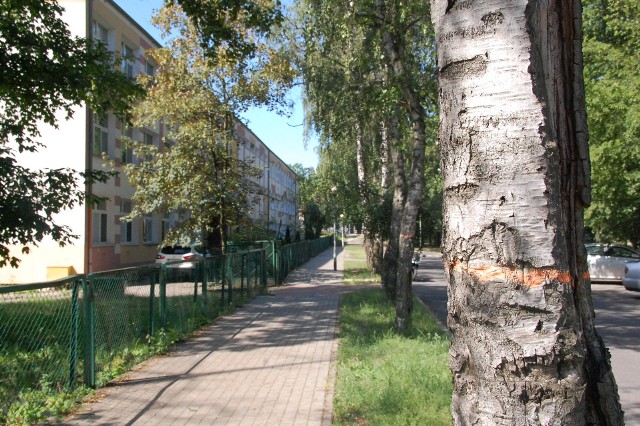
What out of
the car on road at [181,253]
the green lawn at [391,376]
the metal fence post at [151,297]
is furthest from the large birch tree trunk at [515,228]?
the car on road at [181,253]

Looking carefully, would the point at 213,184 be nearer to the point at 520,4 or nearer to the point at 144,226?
the point at 144,226

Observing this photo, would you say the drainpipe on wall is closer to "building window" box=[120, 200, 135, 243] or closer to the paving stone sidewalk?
"building window" box=[120, 200, 135, 243]

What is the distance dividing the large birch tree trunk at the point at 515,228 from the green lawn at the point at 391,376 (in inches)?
125

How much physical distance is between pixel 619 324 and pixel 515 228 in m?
11.7

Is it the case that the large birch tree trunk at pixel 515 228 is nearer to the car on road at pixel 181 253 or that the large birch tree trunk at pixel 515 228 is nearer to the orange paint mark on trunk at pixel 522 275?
the orange paint mark on trunk at pixel 522 275

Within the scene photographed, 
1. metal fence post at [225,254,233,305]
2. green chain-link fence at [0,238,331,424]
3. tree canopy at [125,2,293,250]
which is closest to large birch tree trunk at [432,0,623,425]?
green chain-link fence at [0,238,331,424]

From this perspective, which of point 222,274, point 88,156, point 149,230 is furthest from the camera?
point 149,230

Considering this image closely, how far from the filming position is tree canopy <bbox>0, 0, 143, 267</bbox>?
32.8 feet

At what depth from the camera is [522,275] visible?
73.6 inches

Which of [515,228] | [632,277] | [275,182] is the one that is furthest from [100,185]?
[275,182]

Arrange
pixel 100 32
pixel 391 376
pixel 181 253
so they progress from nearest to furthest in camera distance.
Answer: pixel 391 376 < pixel 181 253 < pixel 100 32

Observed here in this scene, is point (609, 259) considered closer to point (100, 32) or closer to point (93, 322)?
point (93, 322)

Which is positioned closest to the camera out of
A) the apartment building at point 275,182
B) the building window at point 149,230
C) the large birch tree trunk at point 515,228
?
the large birch tree trunk at point 515,228

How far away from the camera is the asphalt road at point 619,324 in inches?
258
